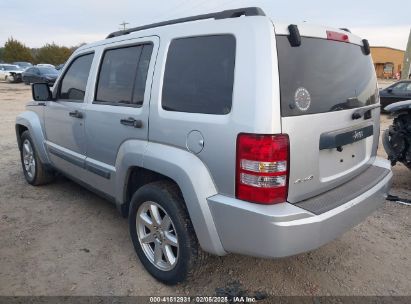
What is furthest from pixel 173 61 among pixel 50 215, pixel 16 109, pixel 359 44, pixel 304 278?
pixel 16 109

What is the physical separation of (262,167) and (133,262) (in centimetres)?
165

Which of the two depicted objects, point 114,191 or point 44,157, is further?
point 44,157

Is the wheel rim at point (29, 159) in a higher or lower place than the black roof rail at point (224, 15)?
lower

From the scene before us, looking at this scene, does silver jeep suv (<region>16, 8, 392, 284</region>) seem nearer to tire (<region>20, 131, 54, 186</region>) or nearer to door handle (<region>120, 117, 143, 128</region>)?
door handle (<region>120, 117, 143, 128</region>)

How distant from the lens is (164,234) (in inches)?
113

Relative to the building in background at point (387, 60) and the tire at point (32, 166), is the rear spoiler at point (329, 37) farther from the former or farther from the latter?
the building in background at point (387, 60)

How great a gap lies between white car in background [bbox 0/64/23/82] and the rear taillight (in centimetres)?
3386

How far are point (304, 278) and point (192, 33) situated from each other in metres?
2.09

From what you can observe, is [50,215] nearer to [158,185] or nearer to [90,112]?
[90,112]

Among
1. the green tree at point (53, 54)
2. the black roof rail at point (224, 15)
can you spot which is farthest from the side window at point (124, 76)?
the green tree at point (53, 54)

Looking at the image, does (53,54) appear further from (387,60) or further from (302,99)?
(302,99)

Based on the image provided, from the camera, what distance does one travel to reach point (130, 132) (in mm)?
3014

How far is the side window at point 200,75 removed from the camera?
7.71 feet

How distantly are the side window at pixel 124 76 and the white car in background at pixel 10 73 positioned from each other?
32.1 metres
